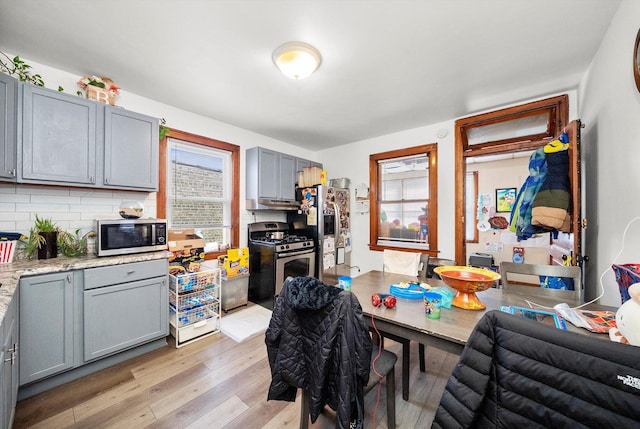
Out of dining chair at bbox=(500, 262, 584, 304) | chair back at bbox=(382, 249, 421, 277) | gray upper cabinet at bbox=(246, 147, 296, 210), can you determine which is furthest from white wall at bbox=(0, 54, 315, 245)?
dining chair at bbox=(500, 262, 584, 304)

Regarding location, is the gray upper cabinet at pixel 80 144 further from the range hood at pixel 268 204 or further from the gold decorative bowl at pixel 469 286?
the gold decorative bowl at pixel 469 286

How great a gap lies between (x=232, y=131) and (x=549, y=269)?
12.6 feet

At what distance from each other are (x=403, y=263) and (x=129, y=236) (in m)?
2.60

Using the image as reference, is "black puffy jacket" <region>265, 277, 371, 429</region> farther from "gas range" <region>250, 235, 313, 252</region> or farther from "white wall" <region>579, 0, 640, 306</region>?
"gas range" <region>250, 235, 313, 252</region>

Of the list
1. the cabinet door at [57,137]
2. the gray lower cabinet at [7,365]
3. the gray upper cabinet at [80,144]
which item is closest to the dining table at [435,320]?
the gray lower cabinet at [7,365]

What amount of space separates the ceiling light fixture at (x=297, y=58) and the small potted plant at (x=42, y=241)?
2.37 meters

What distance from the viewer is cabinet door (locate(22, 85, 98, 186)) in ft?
6.20

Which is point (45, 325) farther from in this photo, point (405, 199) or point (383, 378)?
point (405, 199)

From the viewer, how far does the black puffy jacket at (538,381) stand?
2.04 ft

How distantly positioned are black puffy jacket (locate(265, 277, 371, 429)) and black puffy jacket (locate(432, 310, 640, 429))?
362 mm

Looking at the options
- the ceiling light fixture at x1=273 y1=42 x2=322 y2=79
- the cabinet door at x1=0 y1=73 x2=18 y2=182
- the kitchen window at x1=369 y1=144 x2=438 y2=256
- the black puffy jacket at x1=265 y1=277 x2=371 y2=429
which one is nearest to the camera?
the black puffy jacket at x1=265 y1=277 x2=371 y2=429

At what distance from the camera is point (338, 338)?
112 cm

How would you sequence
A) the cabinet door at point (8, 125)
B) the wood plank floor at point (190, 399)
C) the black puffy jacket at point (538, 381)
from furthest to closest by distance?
the cabinet door at point (8, 125), the wood plank floor at point (190, 399), the black puffy jacket at point (538, 381)

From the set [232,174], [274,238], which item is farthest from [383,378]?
[232,174]
